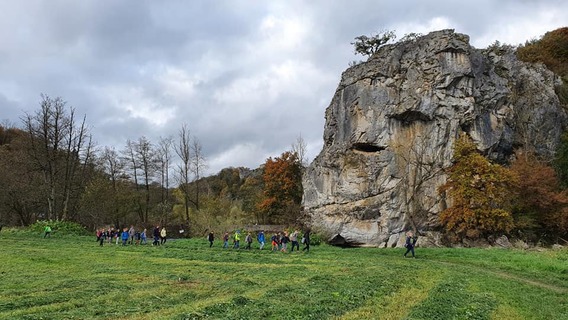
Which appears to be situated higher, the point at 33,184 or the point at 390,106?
the point at 390,106

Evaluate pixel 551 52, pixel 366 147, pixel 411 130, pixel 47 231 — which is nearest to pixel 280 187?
pixel 366 147

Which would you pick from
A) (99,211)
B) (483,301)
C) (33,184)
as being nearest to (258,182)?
(99,211)

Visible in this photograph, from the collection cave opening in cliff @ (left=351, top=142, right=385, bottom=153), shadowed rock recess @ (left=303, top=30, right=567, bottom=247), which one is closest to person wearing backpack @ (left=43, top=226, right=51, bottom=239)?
shadowed rock recess @ (left=303, top=30, right=567, bottom=247)

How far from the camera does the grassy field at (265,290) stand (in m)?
11.9

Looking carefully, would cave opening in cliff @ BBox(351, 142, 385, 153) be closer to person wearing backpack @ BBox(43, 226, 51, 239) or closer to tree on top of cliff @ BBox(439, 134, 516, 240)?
tree on top of cliff @ BBox(439, 134, 516, 240)

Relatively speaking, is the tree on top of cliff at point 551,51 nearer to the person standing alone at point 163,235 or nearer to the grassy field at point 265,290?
the grassy field at point 265,290

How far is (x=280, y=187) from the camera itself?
68125mm

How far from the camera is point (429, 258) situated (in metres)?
32.6

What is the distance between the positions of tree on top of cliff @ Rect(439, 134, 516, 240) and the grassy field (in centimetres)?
1713

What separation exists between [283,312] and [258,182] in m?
79.7

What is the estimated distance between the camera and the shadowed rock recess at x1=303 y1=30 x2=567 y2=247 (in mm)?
50281

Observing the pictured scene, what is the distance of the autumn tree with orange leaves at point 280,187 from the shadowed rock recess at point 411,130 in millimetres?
10362

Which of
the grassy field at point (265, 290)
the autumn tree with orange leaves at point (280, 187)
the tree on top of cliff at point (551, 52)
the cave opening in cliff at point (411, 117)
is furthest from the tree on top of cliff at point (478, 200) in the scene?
the tree on top of cliff at point (551, 52)

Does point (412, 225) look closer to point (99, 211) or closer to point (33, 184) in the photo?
point (99, 211)
